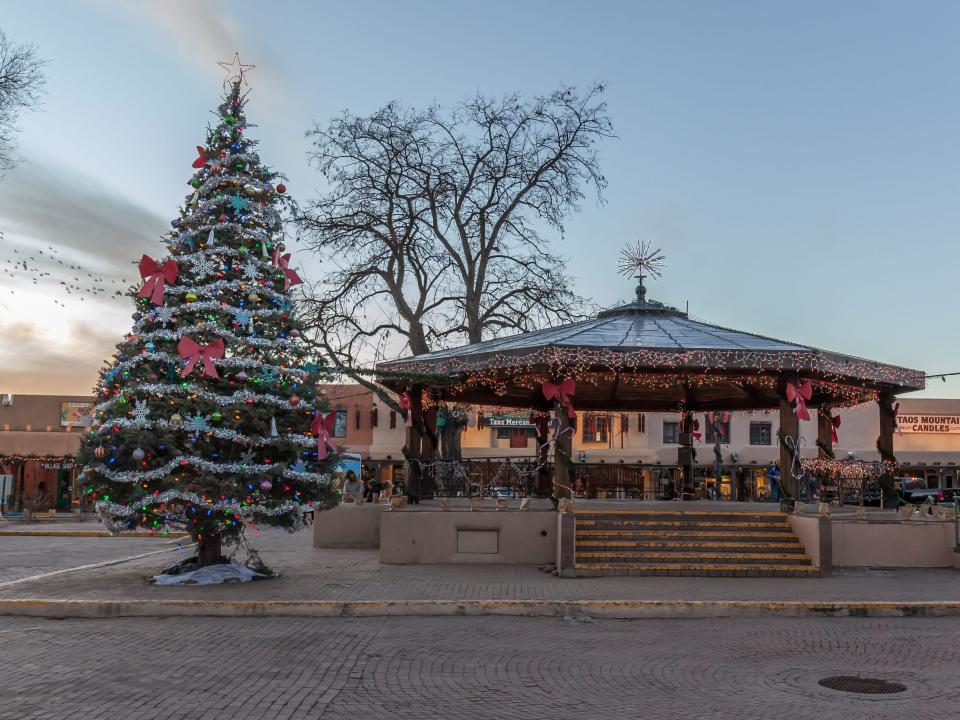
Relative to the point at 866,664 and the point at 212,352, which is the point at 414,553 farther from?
the point at 866,664

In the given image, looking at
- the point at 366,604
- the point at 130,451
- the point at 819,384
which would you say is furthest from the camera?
the point at 819,384

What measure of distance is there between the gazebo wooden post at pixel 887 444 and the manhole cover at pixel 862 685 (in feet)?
40.9

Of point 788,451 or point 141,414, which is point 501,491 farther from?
point 141,414

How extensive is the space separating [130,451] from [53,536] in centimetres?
1404

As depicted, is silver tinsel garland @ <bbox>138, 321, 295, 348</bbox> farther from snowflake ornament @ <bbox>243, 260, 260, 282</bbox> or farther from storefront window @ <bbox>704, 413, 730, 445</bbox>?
storefront window @ <bbox>704, 413, 730, 445</bbox>

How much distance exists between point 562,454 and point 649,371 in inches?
116

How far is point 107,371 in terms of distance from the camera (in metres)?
13.1

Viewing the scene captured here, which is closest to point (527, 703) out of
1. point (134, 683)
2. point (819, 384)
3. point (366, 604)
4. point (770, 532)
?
point (134, 683)

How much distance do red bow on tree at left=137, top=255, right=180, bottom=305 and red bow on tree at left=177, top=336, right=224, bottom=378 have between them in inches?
32.9

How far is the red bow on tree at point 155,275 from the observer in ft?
42.0

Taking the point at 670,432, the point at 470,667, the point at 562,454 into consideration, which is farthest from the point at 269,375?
the point at 670,432

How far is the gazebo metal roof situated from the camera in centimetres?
1627

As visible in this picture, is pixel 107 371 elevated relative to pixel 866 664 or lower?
elevated

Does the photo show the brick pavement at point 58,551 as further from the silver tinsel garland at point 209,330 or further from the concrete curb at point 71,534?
the silver tinsel garland at point 209,330
